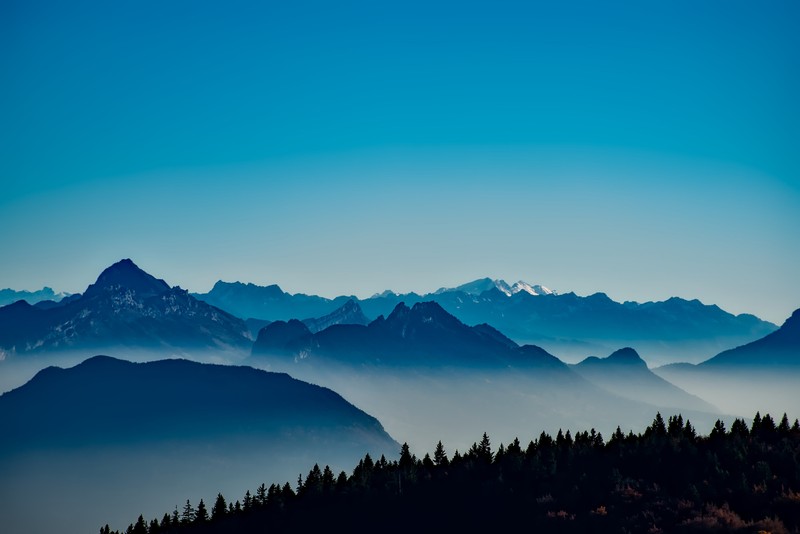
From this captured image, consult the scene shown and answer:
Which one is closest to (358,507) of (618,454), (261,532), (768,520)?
(261,532)

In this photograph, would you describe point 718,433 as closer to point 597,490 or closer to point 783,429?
point 783,429

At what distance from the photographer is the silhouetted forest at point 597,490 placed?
136 meters

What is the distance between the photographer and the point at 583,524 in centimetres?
14225

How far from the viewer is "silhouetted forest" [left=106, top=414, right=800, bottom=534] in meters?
136

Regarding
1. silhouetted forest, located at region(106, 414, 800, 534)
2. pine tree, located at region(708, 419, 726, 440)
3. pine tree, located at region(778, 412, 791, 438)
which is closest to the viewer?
silhouetted forest, located at region(106, 414, 800, 534)

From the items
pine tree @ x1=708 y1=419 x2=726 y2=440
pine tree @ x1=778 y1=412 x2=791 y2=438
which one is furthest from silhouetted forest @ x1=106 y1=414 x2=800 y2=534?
pine tree @ x1=708 y1=419 x2=726 y2=440

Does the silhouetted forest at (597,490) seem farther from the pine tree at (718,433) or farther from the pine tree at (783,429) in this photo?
the pine tree at (718,433)

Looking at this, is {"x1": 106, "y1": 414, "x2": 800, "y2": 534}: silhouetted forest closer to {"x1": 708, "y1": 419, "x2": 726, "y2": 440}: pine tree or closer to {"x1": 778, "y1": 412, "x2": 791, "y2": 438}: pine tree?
{"x1": 778, "y1": 412, "x2": 791, "y2": 438}: pine tree

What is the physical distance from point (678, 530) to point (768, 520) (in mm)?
14353

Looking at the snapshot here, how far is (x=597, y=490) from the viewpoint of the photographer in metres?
155

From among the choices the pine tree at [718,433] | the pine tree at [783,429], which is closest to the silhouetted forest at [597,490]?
the pine tree at [783,429]

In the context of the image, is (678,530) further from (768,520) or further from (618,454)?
(618,454)

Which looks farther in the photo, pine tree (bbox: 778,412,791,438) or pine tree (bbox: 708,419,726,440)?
pine tree (bbox: 708,419,726,440)

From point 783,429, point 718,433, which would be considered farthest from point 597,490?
point 783,429
